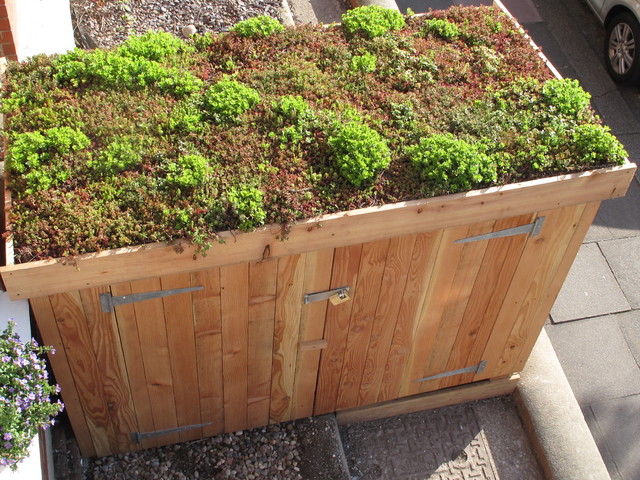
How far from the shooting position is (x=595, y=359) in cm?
548

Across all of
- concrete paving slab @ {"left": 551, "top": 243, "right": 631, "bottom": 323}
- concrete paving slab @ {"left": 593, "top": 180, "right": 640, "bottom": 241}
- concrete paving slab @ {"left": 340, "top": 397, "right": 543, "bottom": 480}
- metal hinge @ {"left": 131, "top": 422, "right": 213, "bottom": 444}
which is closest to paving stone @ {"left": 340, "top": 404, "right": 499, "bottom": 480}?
concrete paving slab @ {"left": 340, "top": 397, "right": 543, "bottom": 480}

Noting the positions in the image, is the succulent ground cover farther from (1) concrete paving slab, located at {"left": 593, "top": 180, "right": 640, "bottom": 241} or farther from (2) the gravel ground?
(2) the gravel ground

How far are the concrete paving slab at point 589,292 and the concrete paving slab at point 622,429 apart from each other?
2.44 feet

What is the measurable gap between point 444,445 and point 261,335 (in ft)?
5.67

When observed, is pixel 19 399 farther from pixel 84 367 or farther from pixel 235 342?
pixel 235 342

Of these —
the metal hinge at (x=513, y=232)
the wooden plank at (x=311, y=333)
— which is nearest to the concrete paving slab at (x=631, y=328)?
the metal hinge at (x=513, y=232)

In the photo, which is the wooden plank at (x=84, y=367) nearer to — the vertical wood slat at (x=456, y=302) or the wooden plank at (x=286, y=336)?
the wooden plank at (x=286, y=336)

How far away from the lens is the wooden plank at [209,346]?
3.45 meters

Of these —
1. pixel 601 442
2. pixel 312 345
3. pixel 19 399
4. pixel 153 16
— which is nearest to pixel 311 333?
pixel 312 345

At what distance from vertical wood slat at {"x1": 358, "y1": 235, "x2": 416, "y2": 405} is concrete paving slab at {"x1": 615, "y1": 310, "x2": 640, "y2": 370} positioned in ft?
7.15

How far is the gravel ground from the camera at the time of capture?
6715 millimetres

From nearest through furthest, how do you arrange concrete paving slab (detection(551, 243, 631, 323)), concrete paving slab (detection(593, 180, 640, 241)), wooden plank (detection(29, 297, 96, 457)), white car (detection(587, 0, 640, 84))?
wooden plank (detection(29, 297, 96, 457)) < concrete paving slab (detection(551, 243, 631, 323)) < concrete paving slab (detection(593, 180, 640, 241)) < white car (detection(587, 0, 640, 84))

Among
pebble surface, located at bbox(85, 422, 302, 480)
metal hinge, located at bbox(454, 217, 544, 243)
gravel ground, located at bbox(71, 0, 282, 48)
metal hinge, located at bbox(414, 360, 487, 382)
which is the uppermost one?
gravel ground, located at bbox(71, 0, 282, 48)

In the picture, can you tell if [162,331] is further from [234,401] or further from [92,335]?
[234,401]
